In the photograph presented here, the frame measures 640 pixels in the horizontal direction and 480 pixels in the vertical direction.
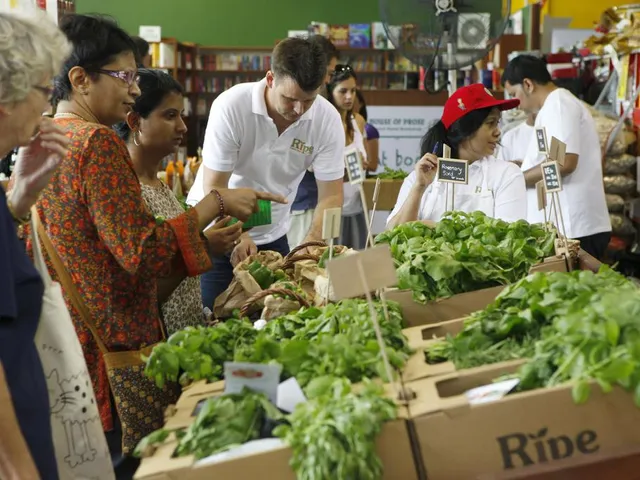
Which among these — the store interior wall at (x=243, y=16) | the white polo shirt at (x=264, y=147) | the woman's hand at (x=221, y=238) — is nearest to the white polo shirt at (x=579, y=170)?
the white polo shirt at (x=264, y=147)

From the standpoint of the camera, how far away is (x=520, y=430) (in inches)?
51.0

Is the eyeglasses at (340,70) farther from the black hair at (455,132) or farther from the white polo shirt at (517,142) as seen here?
the black hair at (455,132)

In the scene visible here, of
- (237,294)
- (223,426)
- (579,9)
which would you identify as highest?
(579,9)

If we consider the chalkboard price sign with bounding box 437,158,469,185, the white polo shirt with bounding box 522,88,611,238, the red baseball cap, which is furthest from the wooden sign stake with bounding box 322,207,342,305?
the white polo shirt with bounding box 522,88,611,238

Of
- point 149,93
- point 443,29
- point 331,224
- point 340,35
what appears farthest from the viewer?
point 340,35

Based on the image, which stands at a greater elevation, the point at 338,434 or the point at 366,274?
the point at 366,274

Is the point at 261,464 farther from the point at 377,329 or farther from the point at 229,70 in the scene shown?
the point at 229,70

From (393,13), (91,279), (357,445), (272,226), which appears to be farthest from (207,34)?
(357,445)

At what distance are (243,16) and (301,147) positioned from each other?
10.4 metres

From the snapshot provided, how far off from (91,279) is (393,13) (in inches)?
114

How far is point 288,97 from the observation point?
3.20m

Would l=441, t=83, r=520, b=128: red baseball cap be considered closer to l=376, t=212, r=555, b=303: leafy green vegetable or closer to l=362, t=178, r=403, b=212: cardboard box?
l=376, t=212, r=555, b=303: leafy green vegetable

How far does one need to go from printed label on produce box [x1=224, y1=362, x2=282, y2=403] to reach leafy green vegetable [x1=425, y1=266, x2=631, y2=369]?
35 centimetres

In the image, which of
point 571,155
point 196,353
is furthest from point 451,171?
point 571,155
